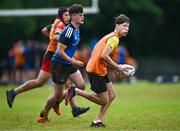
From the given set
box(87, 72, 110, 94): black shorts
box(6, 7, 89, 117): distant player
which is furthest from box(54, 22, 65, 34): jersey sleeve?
box(87, 72, 110, 94): black shorts

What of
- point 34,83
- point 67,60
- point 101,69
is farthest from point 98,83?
point 34,83

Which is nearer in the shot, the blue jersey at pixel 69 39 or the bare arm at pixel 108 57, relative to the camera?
the bare arm at pixel 108 57

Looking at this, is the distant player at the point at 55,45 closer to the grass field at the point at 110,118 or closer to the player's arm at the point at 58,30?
the player's arm at the point at 58,30

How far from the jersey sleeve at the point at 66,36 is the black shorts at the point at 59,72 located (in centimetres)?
66

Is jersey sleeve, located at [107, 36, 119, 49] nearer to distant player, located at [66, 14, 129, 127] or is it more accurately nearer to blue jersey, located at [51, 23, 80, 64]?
distant player, located at [66, 14, 129, 127]

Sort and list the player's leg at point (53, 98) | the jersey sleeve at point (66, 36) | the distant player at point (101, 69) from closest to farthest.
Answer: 1. the distant player at point (101, 69)
2. the jersey sleeve at point (66, 36)
3. the player's leg at point (53, 98)

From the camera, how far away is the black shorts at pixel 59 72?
15641 millimetres

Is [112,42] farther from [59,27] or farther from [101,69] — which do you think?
[59,27]

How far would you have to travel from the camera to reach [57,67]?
15727mm

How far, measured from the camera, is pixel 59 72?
1571 centimetres

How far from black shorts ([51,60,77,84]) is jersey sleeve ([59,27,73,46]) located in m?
0.66

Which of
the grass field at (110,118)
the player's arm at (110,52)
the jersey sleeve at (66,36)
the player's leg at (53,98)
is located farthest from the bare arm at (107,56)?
the player's leg at (53,98)

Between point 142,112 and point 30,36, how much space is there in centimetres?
2193

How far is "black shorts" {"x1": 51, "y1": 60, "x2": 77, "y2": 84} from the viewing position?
1564cm
